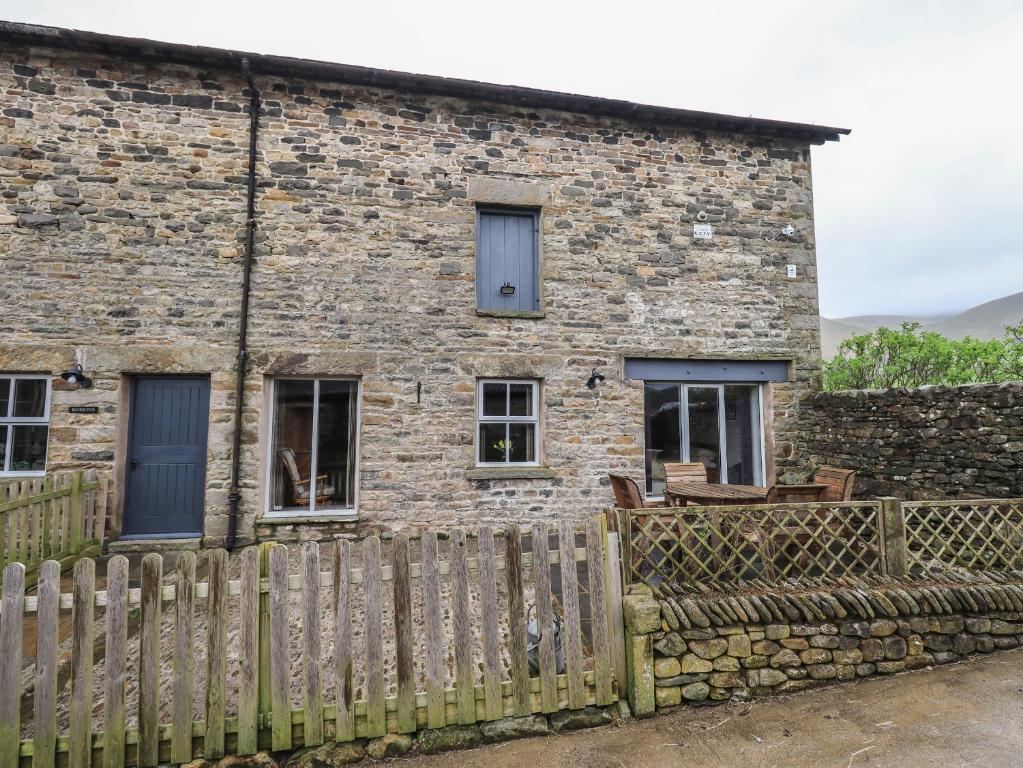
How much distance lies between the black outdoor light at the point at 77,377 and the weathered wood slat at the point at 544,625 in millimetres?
6306

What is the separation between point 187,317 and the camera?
21.5 feet

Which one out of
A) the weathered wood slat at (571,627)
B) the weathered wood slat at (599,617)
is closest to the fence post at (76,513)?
the weathered wood slat at (571,627)

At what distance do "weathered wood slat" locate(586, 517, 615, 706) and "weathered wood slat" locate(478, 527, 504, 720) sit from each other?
2.02ft

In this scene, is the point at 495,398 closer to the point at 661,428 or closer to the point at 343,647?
the point at 661,428

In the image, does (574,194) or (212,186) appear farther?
(574,194)

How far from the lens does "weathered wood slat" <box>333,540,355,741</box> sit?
2756 mm

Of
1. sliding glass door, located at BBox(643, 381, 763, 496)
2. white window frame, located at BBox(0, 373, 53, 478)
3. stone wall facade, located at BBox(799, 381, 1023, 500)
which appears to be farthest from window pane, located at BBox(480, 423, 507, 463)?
white window frame, located at BBox(0, 373, 53, 478)

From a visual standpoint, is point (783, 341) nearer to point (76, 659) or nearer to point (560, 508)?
point (560, 508)

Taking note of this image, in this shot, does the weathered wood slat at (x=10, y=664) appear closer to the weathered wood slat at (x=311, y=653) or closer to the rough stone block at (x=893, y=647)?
the weathered wood slat at (x=311, y=653)

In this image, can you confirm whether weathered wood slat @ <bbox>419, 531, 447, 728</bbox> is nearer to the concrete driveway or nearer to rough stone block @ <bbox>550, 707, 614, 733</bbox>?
the concrete driveway

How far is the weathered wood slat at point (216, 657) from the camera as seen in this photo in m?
2.64

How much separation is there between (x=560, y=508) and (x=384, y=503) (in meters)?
2.42

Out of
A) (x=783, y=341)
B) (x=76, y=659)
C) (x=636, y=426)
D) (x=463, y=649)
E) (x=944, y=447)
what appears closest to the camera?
(x=76, y=659)

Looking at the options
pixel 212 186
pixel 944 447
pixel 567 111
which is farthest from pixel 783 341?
pixel 212 186
